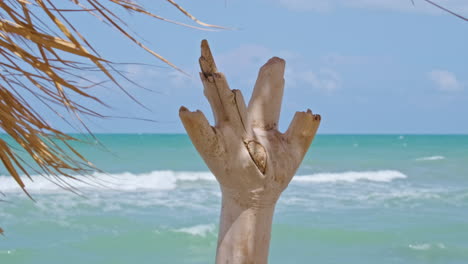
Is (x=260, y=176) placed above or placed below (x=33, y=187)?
below

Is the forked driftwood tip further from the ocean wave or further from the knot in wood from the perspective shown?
the ocean wave

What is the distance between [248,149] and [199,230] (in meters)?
4.70

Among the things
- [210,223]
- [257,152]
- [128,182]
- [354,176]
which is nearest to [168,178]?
[128,182]

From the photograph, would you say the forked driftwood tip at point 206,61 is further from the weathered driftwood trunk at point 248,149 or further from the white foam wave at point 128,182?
the white foam wave at point 128,182

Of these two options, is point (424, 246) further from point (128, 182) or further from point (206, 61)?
point (128, 182)

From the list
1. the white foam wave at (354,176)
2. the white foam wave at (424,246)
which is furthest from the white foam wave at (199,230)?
the white foam wave at (354,176)

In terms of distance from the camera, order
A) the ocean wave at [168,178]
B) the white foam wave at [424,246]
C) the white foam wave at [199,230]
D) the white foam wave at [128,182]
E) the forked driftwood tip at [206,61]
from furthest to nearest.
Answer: the ocean wave at [168,178], the white foam wave at [128,182], the white foam wave at [199,230], the white foam wave at [424,246], the forked driftwood tip at [206,61]

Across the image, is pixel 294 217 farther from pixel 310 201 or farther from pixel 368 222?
pixel 310 201

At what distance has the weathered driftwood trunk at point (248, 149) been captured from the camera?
1182mm

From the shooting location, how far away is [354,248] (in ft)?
16.9

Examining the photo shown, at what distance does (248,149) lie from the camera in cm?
122

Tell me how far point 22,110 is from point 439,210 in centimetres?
661

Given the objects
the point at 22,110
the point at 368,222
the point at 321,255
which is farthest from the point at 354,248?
the point at 22,110

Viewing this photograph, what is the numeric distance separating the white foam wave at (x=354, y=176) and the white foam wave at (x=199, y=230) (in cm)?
510
